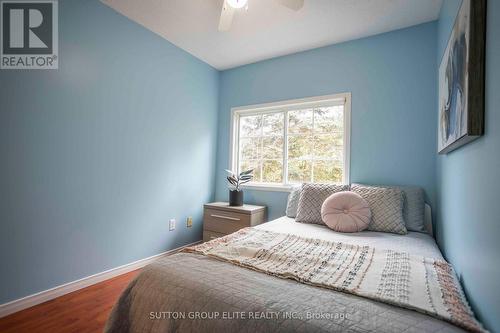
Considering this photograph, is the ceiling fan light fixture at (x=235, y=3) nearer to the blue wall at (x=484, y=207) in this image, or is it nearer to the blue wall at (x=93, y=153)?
the blue wall at (x=93, y=153)

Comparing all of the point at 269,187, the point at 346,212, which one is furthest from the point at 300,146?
the point at 346,212

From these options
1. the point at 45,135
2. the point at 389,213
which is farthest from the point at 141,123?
the point at 389,213

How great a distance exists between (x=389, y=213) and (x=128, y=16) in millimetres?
2887

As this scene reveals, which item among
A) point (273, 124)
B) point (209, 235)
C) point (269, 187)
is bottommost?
point (209, 235)

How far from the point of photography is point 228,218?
2.74 m

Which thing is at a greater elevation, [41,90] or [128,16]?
[128,16]

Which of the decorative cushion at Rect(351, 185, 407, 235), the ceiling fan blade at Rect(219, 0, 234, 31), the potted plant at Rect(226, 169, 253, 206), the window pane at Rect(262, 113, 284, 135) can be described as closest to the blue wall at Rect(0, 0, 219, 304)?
the potted plant at Rect(226, 169, 253, 206)

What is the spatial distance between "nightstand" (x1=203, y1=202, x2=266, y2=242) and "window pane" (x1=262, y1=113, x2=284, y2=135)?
0.96 meters

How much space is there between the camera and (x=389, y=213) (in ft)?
6.31

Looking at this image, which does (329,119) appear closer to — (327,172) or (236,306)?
(327,172)

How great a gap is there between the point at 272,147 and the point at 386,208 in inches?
58.9

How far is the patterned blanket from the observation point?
819mm

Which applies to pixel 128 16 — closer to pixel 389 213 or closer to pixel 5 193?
pixel 5 193

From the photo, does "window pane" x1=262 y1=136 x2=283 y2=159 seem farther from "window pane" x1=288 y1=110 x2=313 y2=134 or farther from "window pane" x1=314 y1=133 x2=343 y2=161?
"window pane" x1=314 y1=133 x2=343 y2=161
